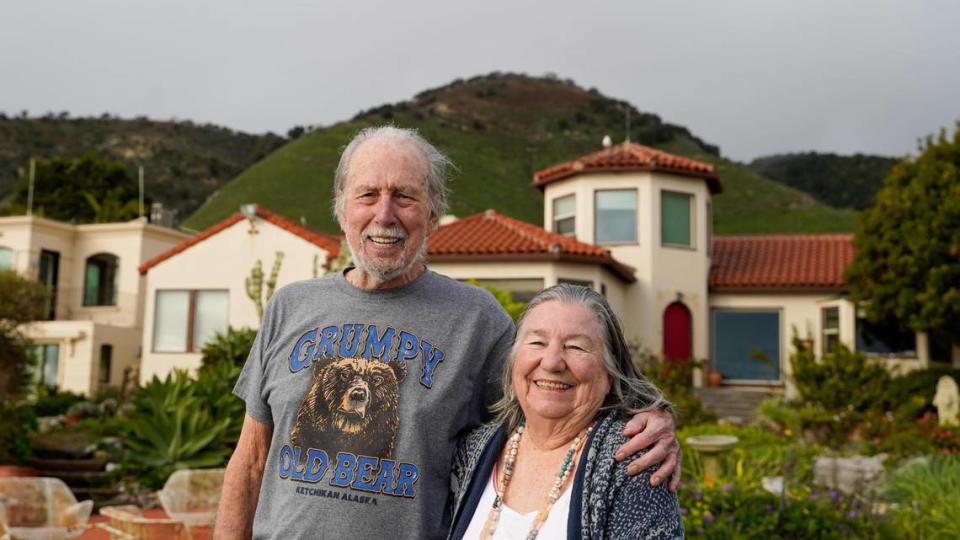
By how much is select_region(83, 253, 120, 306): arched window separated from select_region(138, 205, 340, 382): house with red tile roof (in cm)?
703

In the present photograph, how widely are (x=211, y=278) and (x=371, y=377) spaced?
21.2 metres

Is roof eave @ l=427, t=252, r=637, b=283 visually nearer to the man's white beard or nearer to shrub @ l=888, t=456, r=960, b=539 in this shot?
shrub @ l=888, t=456, r=960, b=539

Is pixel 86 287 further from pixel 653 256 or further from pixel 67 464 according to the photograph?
pixel 653 256

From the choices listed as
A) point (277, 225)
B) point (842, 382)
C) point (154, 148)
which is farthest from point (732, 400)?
point (154, 148)

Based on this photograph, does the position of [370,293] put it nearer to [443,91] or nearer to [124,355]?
[124,355]

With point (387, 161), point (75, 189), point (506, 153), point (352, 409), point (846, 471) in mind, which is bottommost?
point (846, 471)

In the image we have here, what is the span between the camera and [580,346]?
2695 millimetres

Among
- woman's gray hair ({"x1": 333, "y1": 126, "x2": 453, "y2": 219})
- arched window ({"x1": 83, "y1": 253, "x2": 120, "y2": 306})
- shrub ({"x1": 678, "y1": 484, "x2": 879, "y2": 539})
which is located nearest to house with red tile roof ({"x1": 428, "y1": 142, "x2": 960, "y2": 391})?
shrub ({"x1": 678, "y1": 484, "x2": 879, "y2": 539})

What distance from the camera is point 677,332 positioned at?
22.4 meters

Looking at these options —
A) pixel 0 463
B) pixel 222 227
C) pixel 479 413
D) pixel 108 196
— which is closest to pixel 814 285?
pixel 222 227

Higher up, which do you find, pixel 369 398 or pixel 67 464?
pixel 369 398

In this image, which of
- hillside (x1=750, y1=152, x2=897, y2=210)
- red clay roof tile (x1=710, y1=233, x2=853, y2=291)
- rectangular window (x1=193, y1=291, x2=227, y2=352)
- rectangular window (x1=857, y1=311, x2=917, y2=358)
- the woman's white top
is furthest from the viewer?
hillside (x1=750, y1=152, x2=897, y2=210)

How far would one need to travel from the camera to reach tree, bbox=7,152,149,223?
43.6 meters

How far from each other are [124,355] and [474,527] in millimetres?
26340
